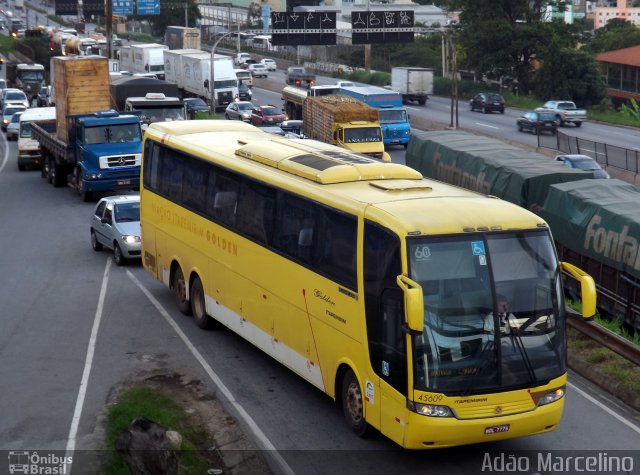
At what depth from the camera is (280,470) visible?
12242 millimetres

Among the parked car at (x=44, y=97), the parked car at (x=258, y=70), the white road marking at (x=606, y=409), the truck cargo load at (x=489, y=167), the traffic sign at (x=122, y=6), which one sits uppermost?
the traffic sign at (x=122, y=6)

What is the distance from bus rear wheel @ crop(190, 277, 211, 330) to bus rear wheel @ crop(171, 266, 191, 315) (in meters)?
0.30

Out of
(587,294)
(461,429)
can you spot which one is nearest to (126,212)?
(461,429)

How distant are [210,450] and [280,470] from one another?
114 cm

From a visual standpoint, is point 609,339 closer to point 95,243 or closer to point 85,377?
point 85,377

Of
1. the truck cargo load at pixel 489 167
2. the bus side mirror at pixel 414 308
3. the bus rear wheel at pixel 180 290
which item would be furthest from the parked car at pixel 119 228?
the bus side mirror at pixel 414 308

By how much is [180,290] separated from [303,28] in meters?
50.8

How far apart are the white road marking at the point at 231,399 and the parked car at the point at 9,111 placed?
1775 inches

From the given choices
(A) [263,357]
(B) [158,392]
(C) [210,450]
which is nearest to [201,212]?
(A) [263,357]

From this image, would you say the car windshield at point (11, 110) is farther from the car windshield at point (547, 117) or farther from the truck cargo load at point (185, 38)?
the car windshield at point (547, 117)

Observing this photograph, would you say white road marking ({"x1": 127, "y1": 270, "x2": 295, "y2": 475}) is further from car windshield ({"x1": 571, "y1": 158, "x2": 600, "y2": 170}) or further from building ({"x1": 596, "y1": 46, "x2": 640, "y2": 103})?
building ({"x1": 596, "y1": 46, "x2": 640, "y2": 103})

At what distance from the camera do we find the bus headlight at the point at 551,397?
11903 millimetres

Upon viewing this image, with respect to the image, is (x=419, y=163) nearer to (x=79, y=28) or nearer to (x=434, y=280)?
(x=434, y=280)

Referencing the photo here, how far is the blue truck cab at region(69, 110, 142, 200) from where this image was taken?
35.1m
